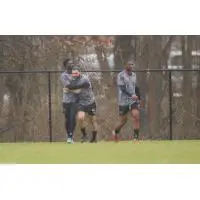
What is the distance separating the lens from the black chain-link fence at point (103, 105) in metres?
10.5

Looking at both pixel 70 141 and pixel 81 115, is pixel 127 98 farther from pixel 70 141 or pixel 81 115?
pixel 70 141

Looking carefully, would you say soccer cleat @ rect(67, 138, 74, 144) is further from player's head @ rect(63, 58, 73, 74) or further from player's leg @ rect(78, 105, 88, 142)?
player's head @ rect(63, 58, 73, 74)

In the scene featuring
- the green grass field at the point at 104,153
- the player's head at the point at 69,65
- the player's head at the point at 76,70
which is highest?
the player's head at the point at 69,65

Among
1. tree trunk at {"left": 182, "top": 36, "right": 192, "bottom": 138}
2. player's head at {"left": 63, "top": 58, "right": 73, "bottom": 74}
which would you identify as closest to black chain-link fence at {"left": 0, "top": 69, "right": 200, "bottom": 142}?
tree trunk at {"left": 182, "top": 36, "right": 192, "bottom": 138}

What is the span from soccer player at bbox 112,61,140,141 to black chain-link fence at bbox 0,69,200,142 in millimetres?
74

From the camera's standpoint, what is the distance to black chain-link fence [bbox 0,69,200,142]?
10.5 m

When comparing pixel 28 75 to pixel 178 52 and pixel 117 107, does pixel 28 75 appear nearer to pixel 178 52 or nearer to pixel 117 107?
pixel 117 107

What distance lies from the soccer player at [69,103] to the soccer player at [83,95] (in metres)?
0.06

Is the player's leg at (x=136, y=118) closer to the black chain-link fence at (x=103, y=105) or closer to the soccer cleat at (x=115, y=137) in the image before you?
the black chain-link fence at (x=103, y=105)

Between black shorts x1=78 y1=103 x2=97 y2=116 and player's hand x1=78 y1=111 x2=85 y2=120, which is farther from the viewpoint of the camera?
player's hand x1=78 y1=111 x2=85 y2=120

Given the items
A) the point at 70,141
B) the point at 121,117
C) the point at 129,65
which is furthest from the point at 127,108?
the point at 70,141

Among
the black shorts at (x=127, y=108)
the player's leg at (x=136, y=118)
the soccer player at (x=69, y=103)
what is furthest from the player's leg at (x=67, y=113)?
the player's leg at (x=136, y=118)

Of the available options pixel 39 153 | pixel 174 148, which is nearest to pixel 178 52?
pixel 174 148

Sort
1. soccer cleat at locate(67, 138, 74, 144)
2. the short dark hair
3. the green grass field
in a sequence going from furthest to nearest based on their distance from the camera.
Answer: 1. the short dark hair
2. soccer cleat at locate(67, 138, 74, 144)
3. the green grass field
